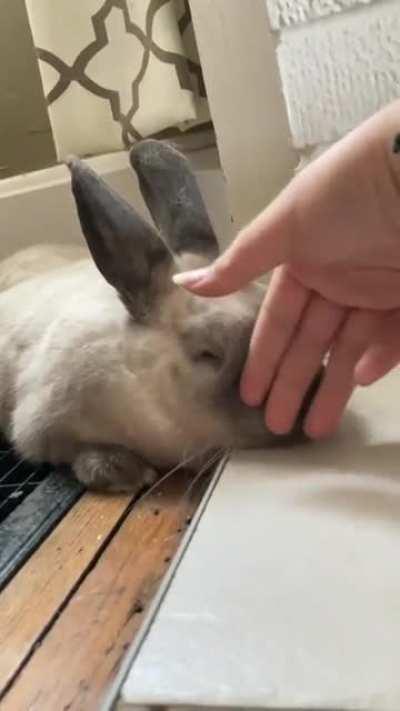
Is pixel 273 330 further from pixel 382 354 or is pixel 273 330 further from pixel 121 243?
pixel 121 243

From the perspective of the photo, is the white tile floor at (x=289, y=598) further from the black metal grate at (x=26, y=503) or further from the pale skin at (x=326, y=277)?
the black metal grate at (x=26, y=503)

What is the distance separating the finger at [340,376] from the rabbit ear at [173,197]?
33 cm

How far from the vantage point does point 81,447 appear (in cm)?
139

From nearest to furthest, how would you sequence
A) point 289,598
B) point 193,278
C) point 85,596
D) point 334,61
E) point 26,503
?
point 289,598
point 85,596
point 193,278
point 26,503
point 334,61

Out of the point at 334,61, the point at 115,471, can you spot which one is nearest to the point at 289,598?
the point at 115,471

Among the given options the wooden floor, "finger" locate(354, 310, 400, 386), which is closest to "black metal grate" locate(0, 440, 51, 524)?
the wooden floor

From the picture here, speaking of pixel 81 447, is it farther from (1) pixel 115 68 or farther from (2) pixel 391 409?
(1) pixel 115 68

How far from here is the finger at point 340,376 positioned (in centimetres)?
120

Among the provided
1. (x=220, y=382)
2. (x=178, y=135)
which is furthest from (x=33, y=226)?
(x=220, y=382)

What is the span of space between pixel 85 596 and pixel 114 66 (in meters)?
1.22

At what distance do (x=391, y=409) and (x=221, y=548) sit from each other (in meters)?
0.44

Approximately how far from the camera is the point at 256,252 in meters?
1.07

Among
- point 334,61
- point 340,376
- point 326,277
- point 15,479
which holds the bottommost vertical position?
point 15,479

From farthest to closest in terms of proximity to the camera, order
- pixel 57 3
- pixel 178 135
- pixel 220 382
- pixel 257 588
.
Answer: pixel 178 135
pixel 57 3
pixel 220 382
pixel 257 588
